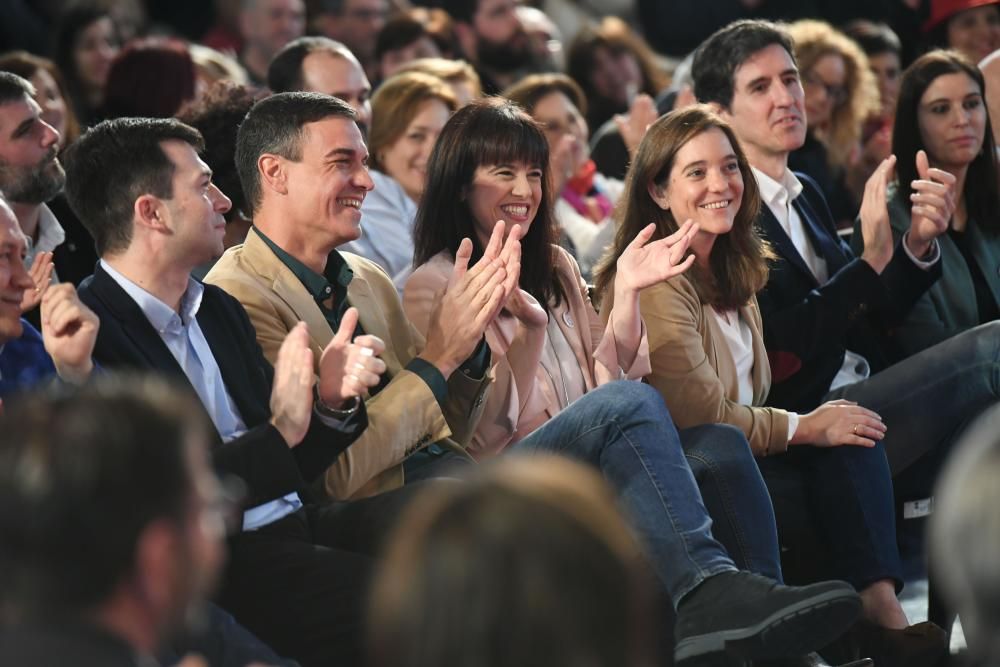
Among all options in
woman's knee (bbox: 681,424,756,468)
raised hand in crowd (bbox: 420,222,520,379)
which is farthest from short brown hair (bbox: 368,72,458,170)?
woman's knee (bbox: 681,424,756,468)

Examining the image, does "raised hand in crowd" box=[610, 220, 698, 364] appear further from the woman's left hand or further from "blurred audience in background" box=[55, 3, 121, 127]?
"blurred audience in background" box=[55, 3, 121, 127]

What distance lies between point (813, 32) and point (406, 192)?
6.34 feet

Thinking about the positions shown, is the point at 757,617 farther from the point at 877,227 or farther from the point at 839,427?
the point at 877,227

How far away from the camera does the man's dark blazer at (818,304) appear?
3.80m

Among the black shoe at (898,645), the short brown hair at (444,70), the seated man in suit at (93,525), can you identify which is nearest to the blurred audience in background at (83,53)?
the short brown hair at (444,70)

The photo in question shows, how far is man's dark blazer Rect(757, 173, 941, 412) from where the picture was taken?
3.80m

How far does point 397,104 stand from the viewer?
4.59m

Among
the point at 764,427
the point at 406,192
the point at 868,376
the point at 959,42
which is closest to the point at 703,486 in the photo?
the point at 764,427

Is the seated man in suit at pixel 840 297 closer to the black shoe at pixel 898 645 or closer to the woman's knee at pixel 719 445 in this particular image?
the black shoe at pixel 898 645

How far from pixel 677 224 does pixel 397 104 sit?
4.16ft

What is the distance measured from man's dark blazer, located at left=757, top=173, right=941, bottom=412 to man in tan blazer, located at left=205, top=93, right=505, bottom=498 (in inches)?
38.1

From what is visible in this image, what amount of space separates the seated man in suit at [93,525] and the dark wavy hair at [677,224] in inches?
89.5

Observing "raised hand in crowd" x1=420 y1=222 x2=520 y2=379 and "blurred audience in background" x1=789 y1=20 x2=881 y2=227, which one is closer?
"raised hand in crowd" x1=420 y1=222 x2=520 y2=379

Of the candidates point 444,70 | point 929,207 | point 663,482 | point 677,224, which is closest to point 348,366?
point 663,482
